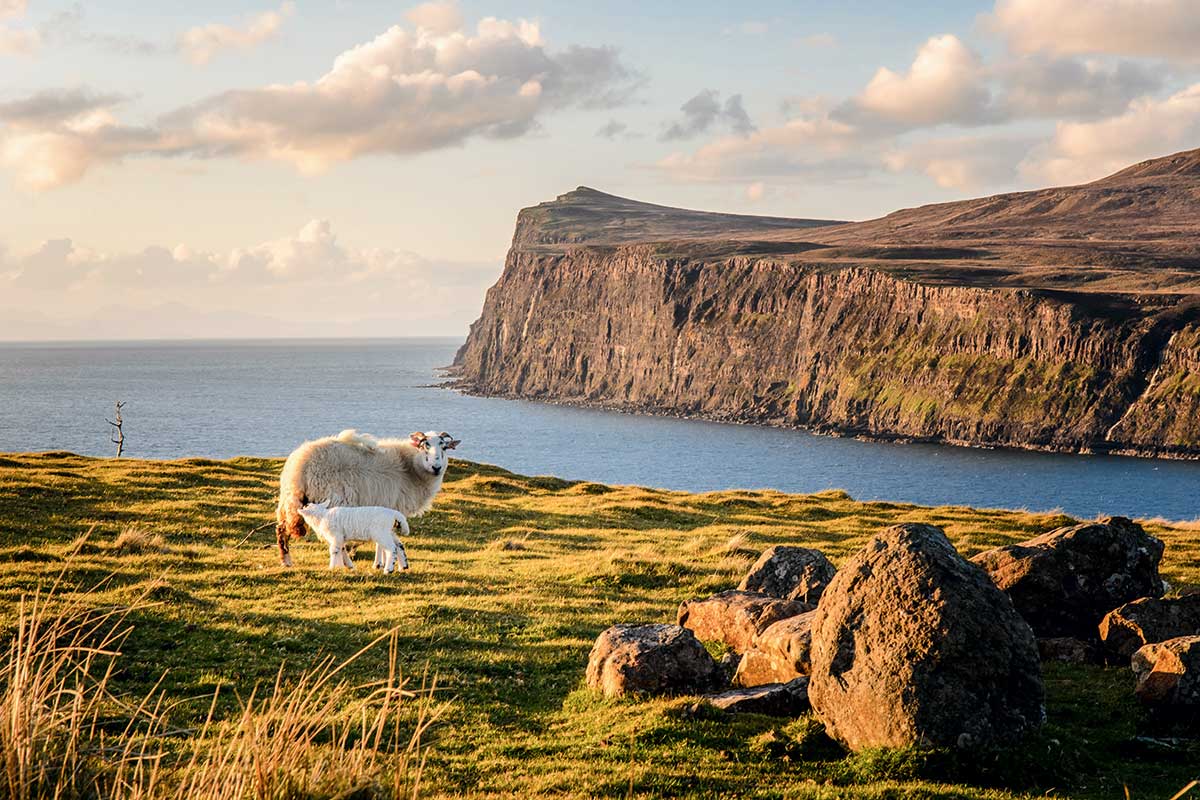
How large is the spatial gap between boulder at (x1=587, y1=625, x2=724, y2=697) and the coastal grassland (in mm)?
543

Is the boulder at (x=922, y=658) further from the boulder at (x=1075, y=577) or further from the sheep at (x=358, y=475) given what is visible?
the sheep at (x=358, y=475)

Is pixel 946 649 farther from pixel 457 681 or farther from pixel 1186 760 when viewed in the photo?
pixel 457 681

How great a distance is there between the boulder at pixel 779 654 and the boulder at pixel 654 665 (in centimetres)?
A: 78

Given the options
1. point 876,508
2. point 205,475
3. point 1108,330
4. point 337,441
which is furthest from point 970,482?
point 337,441

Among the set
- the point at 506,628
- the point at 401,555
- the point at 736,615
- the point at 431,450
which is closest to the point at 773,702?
the point at 736,615

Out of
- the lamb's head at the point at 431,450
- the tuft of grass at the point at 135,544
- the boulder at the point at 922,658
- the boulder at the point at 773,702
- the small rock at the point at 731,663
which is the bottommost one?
the small rock at the point at 731,663

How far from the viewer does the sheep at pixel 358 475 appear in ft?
76.0

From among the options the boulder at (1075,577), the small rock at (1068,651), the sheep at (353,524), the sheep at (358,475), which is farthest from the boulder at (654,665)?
the sheep at (358,475)

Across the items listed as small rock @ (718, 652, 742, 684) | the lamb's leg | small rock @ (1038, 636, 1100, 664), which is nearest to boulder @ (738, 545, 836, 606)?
small rock @ (718, 652, 742, 684)

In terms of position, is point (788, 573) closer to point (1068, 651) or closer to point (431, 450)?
point (1068, 651)

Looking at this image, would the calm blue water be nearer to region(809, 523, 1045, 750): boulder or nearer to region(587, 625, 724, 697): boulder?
region(587, 625, 724, 697): boulder

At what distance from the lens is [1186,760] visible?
12180mm

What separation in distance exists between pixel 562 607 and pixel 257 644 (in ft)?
22.2

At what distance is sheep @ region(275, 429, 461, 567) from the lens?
23172 mm
